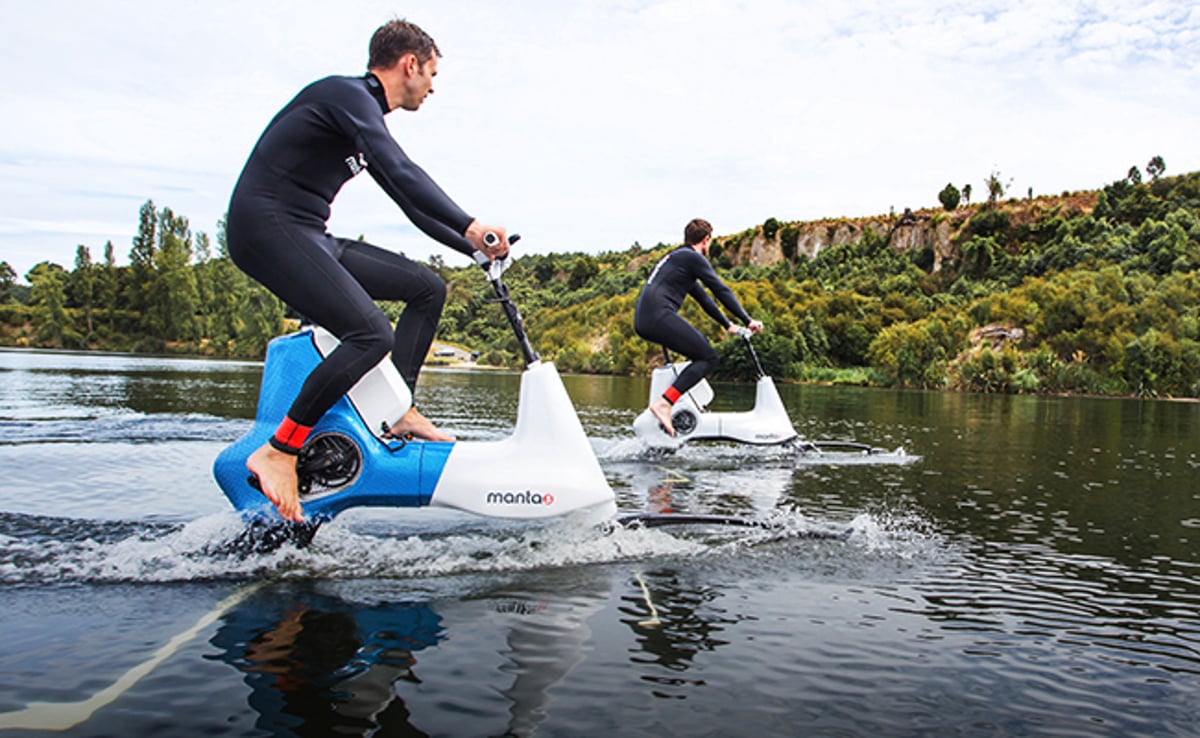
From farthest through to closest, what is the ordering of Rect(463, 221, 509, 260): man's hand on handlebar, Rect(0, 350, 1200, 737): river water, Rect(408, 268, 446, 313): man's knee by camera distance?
1. Rect(408, 268, 446, 313): man's knee
2. Rect(463, 221, 509, 260): man's hand on handlebar
3. Rect(0, 350, 1200, 737): river water

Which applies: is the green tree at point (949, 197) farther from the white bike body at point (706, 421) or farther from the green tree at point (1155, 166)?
the white bike body at point (706, 421)

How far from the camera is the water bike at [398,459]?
166 inches

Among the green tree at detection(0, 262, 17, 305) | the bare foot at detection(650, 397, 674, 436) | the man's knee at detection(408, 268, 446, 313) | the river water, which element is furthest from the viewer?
the green tree at detection(0, 262, 17, 305)

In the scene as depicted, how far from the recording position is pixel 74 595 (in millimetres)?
3680

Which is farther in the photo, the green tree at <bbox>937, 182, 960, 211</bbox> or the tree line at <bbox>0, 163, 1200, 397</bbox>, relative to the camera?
the green tree at <bbox>937, 182, 960, 211</bbox>

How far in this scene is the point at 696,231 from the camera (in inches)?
367

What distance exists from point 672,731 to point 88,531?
4040mm

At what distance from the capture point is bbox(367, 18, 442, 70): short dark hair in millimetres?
4164

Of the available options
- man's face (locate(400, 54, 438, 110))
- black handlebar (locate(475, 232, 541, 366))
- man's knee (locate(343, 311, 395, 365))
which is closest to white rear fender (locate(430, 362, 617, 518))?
black handlebar (locate(475, 232, 541, 366))

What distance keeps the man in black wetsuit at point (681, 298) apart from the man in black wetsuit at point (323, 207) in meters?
5.32

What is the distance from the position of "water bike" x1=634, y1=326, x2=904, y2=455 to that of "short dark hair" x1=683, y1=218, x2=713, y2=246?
1314 millimetres

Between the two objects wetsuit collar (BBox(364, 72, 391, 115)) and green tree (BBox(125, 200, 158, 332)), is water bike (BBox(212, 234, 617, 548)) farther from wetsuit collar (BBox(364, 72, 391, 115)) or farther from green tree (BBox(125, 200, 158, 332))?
green tree (BBox(125, 200, 158, 332))

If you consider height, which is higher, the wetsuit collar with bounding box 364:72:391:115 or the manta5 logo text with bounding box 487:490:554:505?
the wetsuit collar with bounding box 364:72:391:115

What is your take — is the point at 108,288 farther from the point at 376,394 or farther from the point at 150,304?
the point at 376,394
